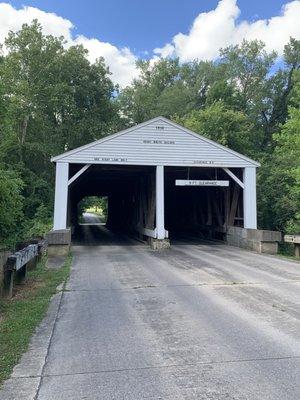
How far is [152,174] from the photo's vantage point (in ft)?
64.6

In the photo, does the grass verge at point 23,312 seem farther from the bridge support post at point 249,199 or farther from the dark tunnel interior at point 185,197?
the dark tunnel interior at point 185,197

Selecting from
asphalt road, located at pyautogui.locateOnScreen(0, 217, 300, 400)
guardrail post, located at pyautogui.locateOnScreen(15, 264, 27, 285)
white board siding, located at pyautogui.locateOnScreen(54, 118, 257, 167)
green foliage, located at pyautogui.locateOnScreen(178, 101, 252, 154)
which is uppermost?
green foliage, located at pyautogui.locateOnScreen(178, 101, 252, 154)

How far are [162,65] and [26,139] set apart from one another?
33803 millimetres

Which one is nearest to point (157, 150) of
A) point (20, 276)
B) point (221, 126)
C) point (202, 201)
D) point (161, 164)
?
point (161, 164)

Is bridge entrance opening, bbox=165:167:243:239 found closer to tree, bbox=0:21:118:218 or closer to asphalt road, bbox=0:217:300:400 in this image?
tree, bbox=0:21:118:218

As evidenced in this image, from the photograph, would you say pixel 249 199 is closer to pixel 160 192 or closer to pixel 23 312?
pixel 160 192

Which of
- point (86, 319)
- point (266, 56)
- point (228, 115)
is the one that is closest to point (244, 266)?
point (86, 319)

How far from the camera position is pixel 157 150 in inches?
666

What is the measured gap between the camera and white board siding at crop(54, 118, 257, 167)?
648 inches

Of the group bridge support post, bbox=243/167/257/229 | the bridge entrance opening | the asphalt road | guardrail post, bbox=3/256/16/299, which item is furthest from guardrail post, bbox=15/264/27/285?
bridge support post, bbox=243/167/257/229

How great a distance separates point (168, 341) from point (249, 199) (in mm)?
13229

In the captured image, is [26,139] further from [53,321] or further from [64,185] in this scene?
[53,321]

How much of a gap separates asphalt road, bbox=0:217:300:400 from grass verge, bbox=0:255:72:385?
15 centimetres

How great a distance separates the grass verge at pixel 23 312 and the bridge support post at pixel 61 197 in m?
5.71
